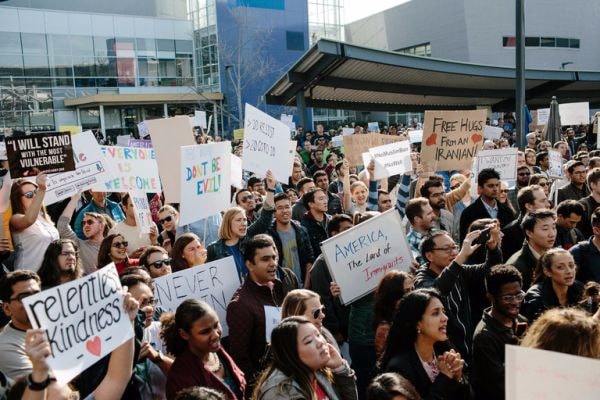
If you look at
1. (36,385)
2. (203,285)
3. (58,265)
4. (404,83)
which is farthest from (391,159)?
(404,83)

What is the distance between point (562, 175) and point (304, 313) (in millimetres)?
7995

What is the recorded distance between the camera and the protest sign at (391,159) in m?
9.11

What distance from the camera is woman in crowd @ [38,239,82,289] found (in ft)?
15.3

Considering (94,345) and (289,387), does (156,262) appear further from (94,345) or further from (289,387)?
(289,387)

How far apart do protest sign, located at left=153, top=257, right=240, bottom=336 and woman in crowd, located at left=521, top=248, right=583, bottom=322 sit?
2.26 metres

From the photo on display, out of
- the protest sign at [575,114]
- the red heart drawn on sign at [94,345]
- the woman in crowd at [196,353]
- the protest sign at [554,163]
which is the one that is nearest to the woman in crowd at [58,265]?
the woman in crowd at [196,353]

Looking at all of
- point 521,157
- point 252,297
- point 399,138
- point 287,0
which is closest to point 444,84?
point 399,138

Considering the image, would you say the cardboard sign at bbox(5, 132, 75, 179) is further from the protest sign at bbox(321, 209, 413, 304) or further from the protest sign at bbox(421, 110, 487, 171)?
the protest sign at bbox(421, 110, 487, 171)

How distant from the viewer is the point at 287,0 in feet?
148

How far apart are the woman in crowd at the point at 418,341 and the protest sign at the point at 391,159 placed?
5399mm

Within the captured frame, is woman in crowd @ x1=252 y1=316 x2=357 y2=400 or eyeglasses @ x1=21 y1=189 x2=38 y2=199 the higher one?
eyeglasses @ x1=21 y1=189 x2=38 y2=199

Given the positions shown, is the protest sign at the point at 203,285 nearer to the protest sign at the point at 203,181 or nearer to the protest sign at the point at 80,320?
the protest sign at the point at 203,181

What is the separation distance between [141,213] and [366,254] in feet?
9.20

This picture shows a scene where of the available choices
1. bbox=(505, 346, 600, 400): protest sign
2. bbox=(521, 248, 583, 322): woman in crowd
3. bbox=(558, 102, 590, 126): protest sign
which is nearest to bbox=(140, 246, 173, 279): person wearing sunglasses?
bbox=(521, 248, 583, 322): woman in crowd
